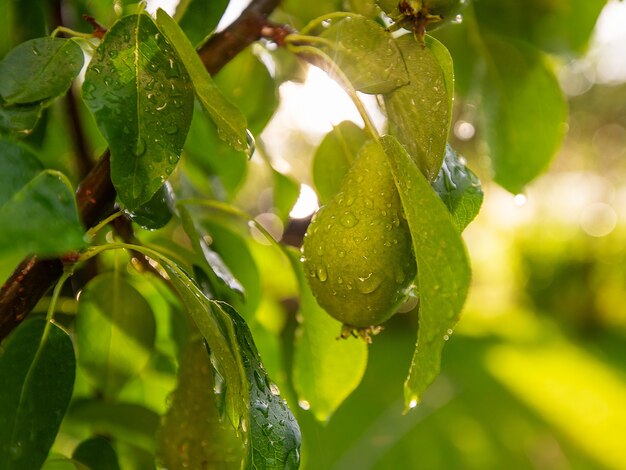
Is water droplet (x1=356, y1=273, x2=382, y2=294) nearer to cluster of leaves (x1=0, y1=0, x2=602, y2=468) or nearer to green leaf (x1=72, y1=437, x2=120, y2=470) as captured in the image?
→ cluster of leaves (x1=0, y1=0, x2=602, y2=468)

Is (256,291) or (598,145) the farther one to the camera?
(598,145)

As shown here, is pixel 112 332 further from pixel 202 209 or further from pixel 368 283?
pixel 368 283

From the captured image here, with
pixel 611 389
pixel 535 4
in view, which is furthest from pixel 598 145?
pixel 535 4

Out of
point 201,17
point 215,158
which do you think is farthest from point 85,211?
point 215,158

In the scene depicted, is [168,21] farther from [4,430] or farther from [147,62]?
[4,430]

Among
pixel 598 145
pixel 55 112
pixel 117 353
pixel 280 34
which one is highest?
pixel 280 34

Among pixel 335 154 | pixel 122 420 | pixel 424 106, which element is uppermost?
pixel 424 106

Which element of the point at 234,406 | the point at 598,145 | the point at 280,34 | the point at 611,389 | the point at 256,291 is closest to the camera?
the point at 234,406
